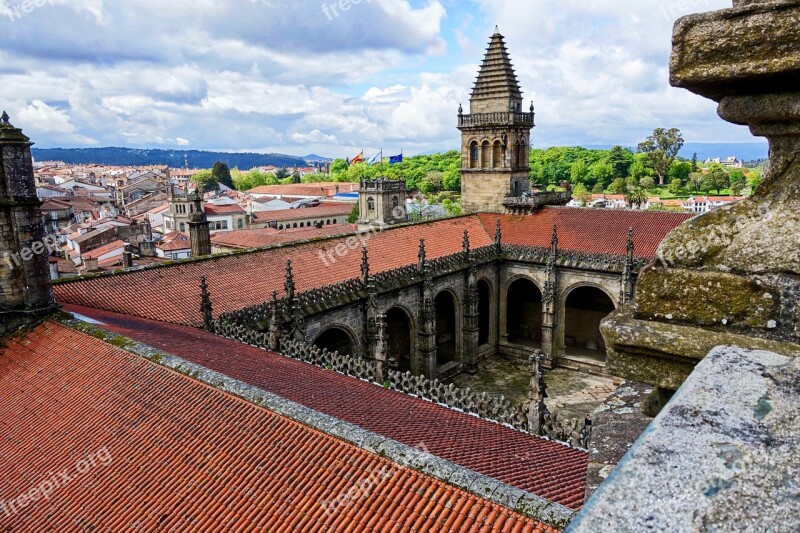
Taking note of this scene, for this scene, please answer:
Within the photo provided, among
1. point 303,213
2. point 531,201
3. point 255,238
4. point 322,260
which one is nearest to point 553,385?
point 531,201

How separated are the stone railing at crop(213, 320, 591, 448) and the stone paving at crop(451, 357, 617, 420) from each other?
11.7 m

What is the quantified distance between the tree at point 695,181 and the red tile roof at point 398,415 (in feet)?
375

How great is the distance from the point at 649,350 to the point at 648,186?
394 ft

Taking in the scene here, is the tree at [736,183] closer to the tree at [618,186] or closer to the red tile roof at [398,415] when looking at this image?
the tree at [618,186]

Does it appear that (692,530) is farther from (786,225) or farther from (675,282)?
(786,225)

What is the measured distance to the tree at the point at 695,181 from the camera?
368ft

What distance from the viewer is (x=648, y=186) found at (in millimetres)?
112562

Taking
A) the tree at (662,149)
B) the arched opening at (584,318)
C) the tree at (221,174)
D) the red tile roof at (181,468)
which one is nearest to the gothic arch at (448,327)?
the arched opening at (584,318)

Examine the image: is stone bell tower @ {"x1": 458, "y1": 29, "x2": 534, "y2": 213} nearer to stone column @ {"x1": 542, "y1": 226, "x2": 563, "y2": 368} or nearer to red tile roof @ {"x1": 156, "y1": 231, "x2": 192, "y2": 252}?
stone column @ {"x1": 542, "y1": 226, "x2": 563, "y2": 368}

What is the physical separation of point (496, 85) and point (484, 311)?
15097mm

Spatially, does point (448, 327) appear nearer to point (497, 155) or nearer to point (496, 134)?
point (497, 155)

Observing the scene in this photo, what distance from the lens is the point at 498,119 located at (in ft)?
127

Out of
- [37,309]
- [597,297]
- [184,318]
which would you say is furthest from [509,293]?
[37,309]

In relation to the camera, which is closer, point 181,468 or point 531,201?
point 181,468
